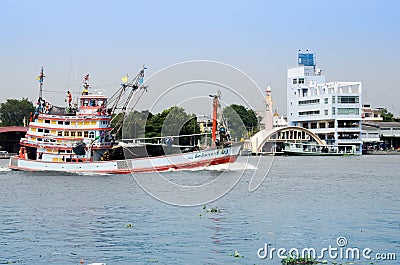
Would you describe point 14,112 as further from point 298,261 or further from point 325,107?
point 298,261

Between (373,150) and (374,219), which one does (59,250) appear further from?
(373,150)

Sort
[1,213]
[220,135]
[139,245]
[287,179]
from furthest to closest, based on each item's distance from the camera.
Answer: [220,135] < [287,179] < [1,213] < [139,245]

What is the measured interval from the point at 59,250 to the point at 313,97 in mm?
115615

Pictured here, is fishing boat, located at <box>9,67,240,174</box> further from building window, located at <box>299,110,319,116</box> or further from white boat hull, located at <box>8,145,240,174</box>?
building window, located at <box>299,110,319,116</box>

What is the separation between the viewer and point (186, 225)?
27281 mm

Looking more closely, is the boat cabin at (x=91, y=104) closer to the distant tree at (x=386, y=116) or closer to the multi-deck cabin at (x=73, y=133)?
the multi-deck cabin at (x=73, y=133)

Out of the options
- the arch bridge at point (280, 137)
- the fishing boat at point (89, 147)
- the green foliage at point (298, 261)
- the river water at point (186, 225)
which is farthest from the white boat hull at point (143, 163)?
the arch bridge at point (280, 137)

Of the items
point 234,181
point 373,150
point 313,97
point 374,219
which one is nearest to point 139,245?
point 374,219

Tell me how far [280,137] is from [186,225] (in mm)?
109781

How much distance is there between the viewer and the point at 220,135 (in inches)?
2398

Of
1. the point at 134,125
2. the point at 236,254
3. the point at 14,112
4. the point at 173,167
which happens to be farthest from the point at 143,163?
the point at 14,112

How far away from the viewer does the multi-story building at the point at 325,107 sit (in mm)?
128875

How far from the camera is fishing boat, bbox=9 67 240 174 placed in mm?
59375

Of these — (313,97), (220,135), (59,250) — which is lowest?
(59,250)
